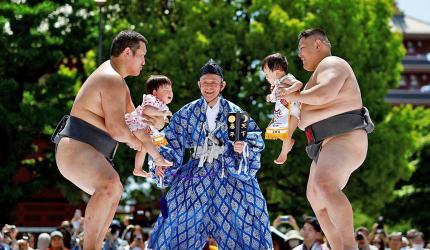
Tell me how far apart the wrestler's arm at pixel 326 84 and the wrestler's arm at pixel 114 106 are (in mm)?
1142

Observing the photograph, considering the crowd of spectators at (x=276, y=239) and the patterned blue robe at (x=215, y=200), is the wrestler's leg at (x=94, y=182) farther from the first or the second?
the crowd of spectators at (x=276, y=239)

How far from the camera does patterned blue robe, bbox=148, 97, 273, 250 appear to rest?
6.32 m

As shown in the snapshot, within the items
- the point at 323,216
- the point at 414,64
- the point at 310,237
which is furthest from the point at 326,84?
the point at 414,64

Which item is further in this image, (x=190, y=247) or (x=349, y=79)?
(x=190, y=247)

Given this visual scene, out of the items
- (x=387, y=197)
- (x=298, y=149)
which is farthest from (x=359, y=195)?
(x=298, y=149)

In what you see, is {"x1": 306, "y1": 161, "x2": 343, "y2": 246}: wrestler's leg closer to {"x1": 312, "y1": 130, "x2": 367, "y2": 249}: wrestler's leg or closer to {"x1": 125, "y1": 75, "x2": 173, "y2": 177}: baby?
{"x1": 312, "y1": 130, "x2": 367, "y2": 249}: wrestler's leg

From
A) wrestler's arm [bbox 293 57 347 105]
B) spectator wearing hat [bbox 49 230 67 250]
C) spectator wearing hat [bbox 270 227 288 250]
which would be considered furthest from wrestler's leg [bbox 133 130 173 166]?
spectator wearing hat [bbox 49 230 67 250]

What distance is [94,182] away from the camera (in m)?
5.35

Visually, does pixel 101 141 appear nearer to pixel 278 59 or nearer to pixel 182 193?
pixel 182 193

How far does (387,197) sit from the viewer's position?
20453 mm

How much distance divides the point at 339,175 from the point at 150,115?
152 centimetres

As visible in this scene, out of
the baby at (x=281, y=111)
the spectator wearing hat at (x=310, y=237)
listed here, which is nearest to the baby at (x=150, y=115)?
the baby at (x=281, y=111)

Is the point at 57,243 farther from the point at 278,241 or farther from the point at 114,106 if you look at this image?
the point at 114,106

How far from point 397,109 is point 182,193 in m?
15.5
